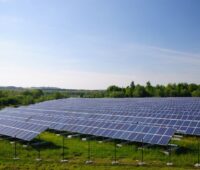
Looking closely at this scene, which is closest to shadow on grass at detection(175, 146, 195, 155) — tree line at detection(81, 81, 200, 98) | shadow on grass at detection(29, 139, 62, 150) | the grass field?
the grass field

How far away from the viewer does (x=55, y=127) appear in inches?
1341

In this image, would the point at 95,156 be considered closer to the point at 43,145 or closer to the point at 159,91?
the point at 43,145

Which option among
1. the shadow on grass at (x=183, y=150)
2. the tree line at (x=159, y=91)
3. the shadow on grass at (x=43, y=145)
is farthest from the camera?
the tree line at (x=159, y=91)

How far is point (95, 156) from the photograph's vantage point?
23.5m

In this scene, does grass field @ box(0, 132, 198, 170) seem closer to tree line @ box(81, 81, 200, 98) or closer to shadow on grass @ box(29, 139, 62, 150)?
shadow on grass @ box(29, 139, 62, 150)

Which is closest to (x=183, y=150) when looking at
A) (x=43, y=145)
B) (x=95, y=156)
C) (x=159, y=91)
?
(x=95, y=156)

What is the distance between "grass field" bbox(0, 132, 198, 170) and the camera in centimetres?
2080

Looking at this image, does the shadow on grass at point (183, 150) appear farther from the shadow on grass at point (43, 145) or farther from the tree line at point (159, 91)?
the tree line at point (159, 91)

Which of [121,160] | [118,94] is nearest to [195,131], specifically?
[121,160]

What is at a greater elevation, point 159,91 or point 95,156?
point 159,91

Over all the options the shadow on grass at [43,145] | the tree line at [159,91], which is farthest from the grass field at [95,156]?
the tree line at [159,91]

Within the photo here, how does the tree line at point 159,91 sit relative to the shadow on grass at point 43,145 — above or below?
above

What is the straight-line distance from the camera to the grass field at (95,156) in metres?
20.8

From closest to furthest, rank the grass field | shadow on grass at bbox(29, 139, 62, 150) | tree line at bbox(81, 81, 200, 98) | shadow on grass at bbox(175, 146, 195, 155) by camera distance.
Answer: the grass field
shadow on grass at bbox(175, 146, 195, 155)
shadow on grass at bbox(29, 139, 62, 150)
tree line at bbox(81, 81, 200, 98)
